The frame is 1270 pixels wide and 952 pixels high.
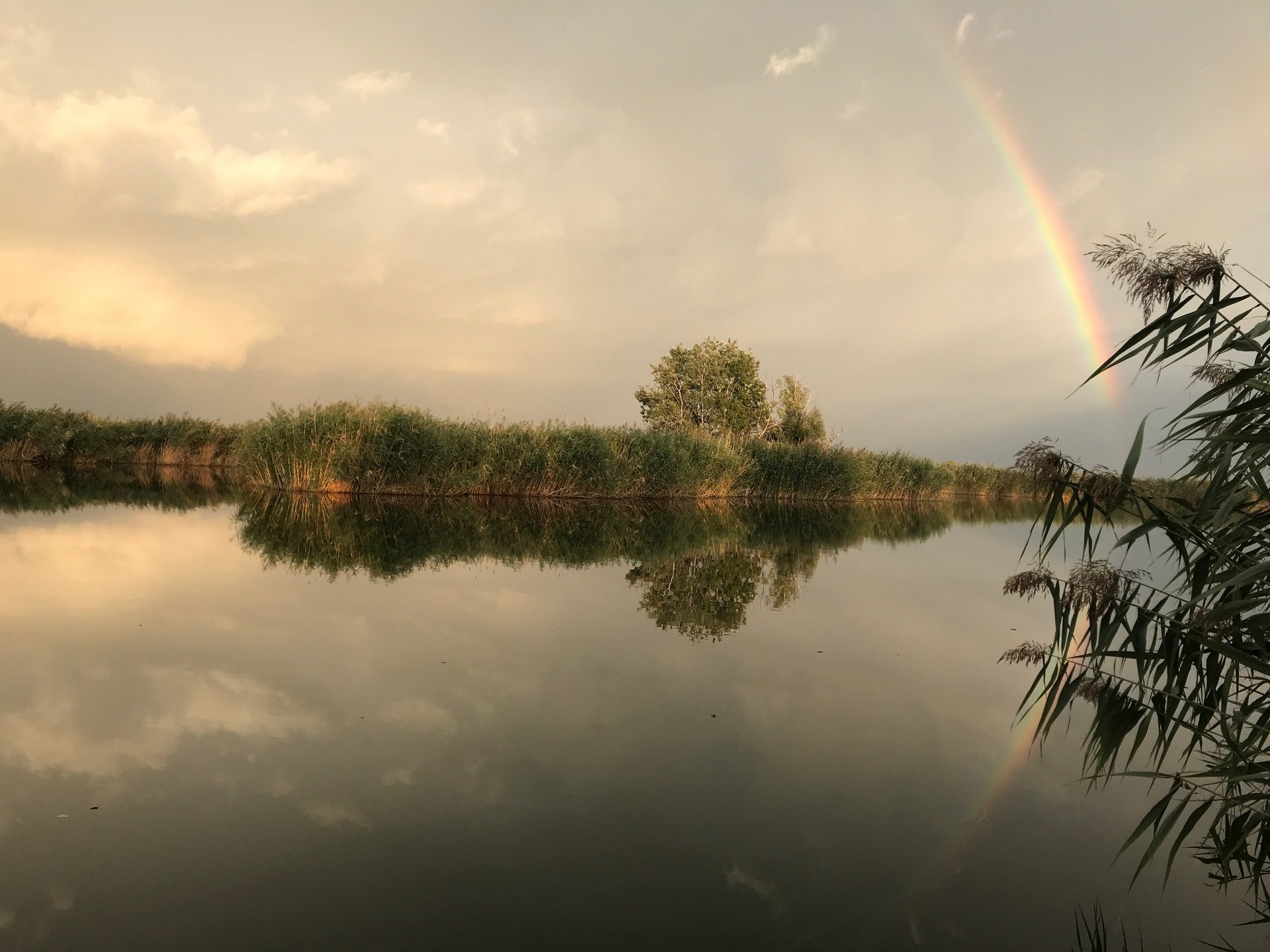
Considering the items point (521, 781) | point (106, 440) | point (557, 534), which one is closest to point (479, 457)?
point (557, 534)

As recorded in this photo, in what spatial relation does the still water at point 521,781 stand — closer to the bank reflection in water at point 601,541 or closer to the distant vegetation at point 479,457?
the bank reflection in water at point 601,541

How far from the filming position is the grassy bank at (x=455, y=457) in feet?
62.6

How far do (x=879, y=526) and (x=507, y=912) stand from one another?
19.2m

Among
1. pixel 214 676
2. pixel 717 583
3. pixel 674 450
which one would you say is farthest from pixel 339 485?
pixel 214 676

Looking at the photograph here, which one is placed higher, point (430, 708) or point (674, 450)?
point (674, 450)

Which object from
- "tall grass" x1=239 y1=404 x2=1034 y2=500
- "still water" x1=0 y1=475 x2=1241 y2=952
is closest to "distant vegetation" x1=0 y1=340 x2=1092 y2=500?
"tall grass" x1=239 y1=404 x2=1034 y2=500

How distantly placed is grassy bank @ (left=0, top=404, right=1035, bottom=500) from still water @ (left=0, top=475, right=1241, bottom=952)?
9567 millimetres

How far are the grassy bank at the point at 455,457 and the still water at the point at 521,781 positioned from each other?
31.4 feet

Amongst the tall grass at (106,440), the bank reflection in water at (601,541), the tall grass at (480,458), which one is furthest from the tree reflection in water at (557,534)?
the tall grass at (106,440)

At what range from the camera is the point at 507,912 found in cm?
224

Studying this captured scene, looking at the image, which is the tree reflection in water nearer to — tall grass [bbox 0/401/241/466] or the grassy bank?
the grassy bank

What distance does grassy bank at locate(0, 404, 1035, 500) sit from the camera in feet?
62.6

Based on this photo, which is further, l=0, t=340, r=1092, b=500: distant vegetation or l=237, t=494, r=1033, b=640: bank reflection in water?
l=0, t=340, r=1092, b=500: distant vegetation

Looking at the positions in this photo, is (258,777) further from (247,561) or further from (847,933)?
(247,561)
